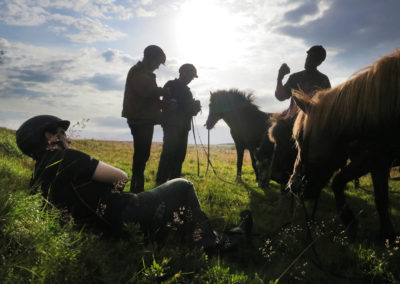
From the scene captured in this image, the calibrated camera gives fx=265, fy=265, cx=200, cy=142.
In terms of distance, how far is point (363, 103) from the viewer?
2.89m

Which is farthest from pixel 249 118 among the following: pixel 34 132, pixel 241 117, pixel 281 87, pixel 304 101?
pixel 34 132

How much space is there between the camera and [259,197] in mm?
5891

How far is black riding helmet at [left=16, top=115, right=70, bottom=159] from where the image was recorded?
8.23ft

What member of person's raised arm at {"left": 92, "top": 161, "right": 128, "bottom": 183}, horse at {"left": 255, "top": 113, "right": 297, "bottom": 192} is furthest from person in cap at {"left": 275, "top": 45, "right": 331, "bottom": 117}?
person's raised arm at {"left": 92, "top": 161, "right": 128, "bottom": 183}

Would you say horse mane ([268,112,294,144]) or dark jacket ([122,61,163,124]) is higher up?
dark jacket ([122,61,163,124])

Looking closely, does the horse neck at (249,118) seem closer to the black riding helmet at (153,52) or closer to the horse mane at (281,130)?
the horse mane at (281,130)

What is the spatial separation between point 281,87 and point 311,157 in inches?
135

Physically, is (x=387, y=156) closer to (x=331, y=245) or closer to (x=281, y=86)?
(x=331, y=245)

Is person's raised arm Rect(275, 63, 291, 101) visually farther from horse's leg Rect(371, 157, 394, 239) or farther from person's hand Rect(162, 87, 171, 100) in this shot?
horse's leg Rect(371, 157, 394, 239)

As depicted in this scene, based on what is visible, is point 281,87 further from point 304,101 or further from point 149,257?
point 149,257

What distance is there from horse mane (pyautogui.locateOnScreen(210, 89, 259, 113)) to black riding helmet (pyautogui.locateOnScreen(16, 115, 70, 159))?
6236mm

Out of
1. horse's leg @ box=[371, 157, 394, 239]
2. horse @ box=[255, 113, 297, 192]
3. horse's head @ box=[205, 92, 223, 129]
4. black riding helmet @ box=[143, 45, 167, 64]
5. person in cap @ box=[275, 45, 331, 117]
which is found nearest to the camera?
horse's leg @ box=[371, 157, 394, 239]

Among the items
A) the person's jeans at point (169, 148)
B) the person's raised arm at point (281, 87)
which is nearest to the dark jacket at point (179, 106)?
the person's jeans at point (169, 148)

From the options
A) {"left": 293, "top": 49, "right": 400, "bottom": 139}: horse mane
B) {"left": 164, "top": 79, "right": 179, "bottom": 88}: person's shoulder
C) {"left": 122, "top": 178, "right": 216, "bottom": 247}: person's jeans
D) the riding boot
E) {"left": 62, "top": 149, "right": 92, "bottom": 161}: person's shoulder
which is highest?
{"left": 164, "top": 79, "right": 179, "bottom": 88}: person's shoulder
